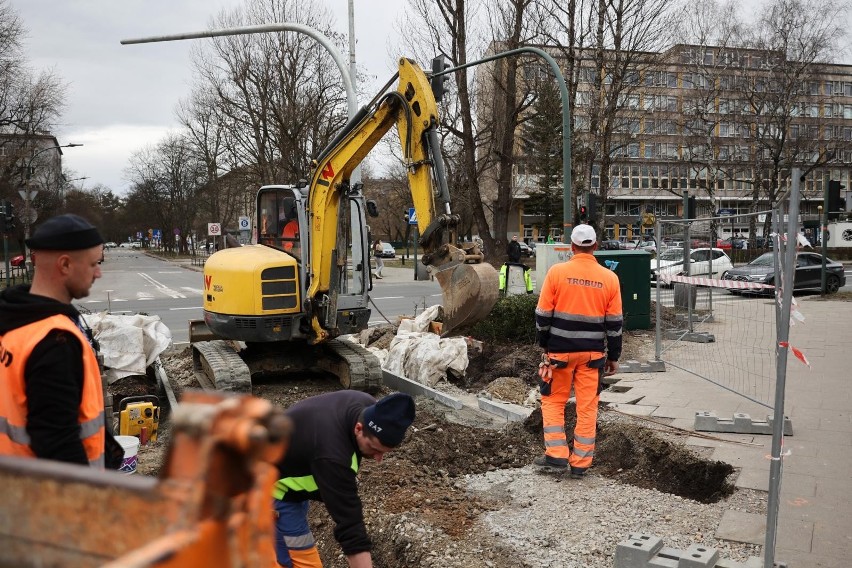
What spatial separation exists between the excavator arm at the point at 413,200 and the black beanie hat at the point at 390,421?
4.51 m

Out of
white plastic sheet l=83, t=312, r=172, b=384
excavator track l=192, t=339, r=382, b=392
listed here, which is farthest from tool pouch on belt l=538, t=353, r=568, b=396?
white plastic sheet l=83, t=312, r=172, b=384

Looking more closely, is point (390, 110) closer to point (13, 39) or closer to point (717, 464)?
point (717, 464)

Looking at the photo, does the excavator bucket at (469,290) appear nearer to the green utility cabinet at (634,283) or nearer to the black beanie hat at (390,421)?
the green utility cabinet at (634,283)

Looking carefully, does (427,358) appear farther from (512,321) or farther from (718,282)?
(718,282)

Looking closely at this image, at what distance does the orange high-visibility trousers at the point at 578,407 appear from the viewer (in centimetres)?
607

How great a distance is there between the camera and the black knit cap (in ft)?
8.57

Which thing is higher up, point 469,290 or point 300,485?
point 469,290

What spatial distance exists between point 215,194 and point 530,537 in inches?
1851

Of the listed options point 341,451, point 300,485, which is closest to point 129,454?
point 300,485

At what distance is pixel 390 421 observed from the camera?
3.22m

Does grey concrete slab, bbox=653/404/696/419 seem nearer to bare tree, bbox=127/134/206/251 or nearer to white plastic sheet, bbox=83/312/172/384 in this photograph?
white plastic sheet, bbox=83/312/172/384

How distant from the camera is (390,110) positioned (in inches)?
337

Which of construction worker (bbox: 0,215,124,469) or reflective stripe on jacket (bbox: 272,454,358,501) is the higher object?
construction worker (bbox: 0,215,124,469)

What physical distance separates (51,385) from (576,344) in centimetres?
443
